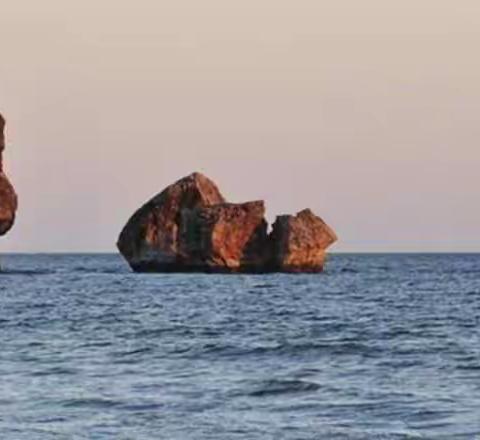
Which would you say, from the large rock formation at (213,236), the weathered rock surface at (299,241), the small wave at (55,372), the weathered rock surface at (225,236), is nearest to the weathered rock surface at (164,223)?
the large rock formation at (213,236)

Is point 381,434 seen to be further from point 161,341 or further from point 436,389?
point 161,341

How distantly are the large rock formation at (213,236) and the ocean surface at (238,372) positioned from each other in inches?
2070

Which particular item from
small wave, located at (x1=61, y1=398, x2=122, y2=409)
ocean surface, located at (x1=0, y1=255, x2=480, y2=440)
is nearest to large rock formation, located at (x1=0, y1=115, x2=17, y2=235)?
ocean surface, located at (x1=0, y1=255, x2=480, y2=440)

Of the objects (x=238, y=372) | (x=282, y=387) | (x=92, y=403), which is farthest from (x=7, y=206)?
(x=92, y=403)

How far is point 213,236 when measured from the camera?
11638cm

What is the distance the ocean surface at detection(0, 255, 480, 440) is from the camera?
75.4ft

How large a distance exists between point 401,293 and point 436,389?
58.5 m

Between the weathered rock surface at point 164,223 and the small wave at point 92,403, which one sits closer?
the small wave at point 92,403

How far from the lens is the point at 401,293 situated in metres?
85.8

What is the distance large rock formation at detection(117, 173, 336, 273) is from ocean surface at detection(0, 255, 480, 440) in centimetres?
5259

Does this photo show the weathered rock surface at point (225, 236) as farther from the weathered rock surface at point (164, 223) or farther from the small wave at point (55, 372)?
the small wave at point (55, 372)

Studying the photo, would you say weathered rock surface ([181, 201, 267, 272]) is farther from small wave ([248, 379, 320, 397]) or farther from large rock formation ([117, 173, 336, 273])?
small wave ([248, 379, 320, 397])

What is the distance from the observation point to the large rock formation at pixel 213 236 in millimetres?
117188

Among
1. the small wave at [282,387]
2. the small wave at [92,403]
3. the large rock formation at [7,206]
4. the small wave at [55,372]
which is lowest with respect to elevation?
the small wave at [282,387]
